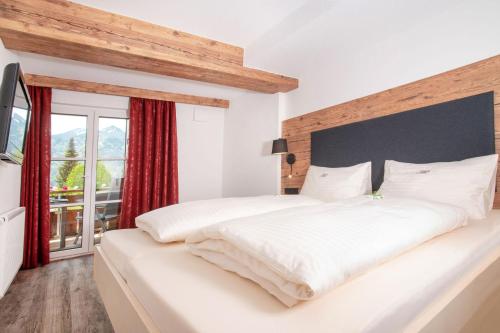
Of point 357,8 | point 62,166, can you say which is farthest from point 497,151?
point 62,166

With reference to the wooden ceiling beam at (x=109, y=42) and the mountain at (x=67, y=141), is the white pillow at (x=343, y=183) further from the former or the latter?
the mountain at (x=67, y=141)

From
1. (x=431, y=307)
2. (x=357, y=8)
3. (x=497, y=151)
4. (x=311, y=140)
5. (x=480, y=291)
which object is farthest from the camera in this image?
(x=311, y=140)

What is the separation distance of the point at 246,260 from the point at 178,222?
2.12ft

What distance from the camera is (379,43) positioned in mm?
2334

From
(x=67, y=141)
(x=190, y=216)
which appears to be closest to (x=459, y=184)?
(x=190, y=216)

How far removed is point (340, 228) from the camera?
2.92 feet

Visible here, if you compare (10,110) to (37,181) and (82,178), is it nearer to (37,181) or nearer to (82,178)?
(37,181)

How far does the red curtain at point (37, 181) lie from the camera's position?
301cm

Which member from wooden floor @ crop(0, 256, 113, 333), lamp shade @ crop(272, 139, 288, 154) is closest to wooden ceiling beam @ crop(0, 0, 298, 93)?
lamp shade @ crop(272, 139, 288, 154)

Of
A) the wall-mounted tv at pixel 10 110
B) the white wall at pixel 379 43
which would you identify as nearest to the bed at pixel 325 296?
the wall-mounted tv at pixel 10 110

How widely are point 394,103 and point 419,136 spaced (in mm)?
379

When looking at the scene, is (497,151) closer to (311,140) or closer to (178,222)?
(311,140)

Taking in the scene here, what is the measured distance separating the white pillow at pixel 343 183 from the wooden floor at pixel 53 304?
1891mm

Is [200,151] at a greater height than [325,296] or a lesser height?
greater
